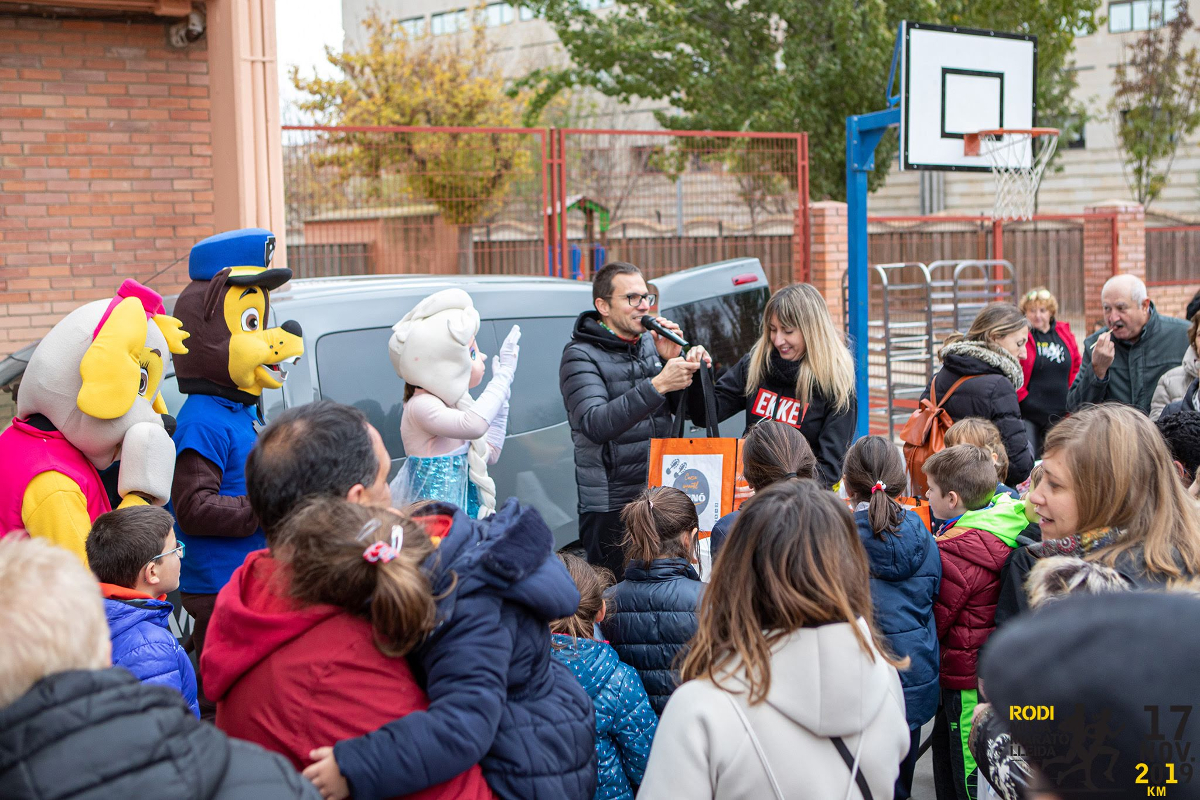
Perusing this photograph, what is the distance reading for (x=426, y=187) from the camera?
32.1 ft

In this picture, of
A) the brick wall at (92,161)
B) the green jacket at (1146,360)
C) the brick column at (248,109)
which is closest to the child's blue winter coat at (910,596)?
the green jacket at (1146,360)

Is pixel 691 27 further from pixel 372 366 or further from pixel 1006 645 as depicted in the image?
pixel 1006 645

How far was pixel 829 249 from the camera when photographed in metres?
12.4

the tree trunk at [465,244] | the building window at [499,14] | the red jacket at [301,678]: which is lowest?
the red jacket at [301,678]

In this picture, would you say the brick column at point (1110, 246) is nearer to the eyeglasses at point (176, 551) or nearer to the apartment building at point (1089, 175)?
the eyeglasses at point (176, 551)

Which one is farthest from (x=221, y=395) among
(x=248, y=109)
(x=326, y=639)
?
(x=248, y=109)

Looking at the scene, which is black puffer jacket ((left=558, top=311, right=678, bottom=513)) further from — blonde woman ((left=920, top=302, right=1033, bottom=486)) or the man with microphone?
blonde woman ((left=920, top=302, right=1033, bottom=486))

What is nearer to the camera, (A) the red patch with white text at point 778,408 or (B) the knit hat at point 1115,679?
(B) the knit hat at point 1115,679

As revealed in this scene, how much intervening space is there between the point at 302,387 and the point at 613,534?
1.38 m

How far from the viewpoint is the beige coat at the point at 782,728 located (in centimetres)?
182

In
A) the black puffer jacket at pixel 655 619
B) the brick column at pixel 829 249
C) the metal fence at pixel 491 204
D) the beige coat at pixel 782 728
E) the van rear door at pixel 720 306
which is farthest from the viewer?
the brick column at pixel 829 249

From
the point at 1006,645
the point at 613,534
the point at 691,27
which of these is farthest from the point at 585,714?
the point at 691,27

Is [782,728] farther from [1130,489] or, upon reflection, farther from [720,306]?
[720,306]

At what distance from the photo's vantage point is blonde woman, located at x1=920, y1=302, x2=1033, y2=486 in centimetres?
475
